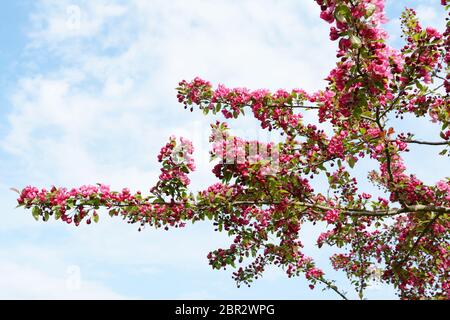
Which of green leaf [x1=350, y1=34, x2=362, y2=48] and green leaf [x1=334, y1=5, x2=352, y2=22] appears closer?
green leaf [x1=334, y1=5, x2=352, y2=22]

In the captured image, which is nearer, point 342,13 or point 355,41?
point 342,13

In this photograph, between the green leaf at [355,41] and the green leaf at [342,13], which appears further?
the green leaf at [355,41]

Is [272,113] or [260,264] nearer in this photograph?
[272,113]

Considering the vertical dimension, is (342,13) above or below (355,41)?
above

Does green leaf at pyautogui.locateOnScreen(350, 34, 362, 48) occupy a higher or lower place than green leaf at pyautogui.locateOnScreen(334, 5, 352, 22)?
lower

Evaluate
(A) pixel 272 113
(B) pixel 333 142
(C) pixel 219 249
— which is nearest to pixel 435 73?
(B) pixel 333 142

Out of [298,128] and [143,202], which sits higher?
[298,128]

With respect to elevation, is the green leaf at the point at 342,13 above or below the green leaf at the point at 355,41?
above

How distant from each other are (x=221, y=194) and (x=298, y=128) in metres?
1.72

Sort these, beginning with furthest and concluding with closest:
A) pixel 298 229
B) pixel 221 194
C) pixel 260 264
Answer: pixel 260 264, pixel 298 229, pixel 221 194
